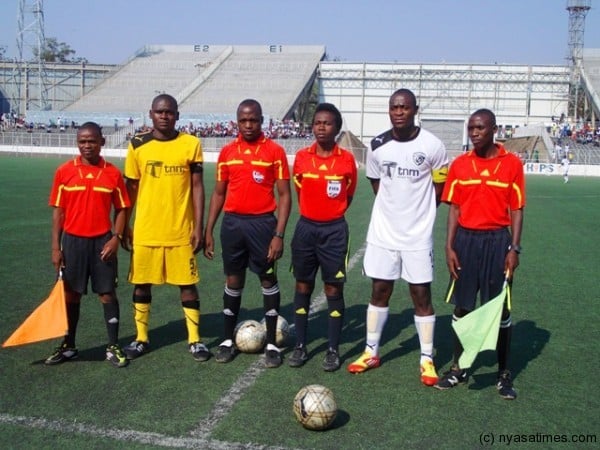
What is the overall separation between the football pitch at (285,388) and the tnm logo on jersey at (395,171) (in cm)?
156

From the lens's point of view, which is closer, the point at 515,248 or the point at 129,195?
the point at 515,248

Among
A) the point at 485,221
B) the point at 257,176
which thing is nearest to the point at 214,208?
the point at 257,176

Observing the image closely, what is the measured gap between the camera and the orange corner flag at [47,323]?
4984mm

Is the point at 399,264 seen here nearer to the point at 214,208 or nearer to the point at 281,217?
the point at 281,217

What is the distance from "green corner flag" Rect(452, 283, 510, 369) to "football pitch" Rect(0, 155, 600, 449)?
36 centimetres

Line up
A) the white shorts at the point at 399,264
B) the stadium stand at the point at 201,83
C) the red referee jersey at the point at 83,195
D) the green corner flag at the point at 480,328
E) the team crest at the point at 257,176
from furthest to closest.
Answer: the stadium stand at the point at 201,83
the team crest at the point at 257,176
the red referee jersey at the point at 83,195
the white shorts at the point at 399,264
the green corner flag at the point at 480,328

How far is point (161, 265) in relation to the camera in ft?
17.3

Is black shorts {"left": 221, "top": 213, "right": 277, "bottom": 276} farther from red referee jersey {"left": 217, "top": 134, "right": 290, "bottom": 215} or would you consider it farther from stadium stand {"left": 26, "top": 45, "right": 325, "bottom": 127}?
stadium stand {"left": 26, "top": 45, "right": 325, "bottom": 127}

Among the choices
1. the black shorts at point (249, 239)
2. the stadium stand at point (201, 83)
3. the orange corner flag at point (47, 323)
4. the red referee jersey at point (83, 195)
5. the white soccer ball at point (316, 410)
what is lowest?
the white soccer ball at point (316, 410)

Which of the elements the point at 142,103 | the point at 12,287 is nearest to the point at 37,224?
the point at 12,287

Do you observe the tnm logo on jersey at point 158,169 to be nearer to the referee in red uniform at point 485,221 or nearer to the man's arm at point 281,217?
the man's arm at point 281,217

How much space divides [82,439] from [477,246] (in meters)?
2.97

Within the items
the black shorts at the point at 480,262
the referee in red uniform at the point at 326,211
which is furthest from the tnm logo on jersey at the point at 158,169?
the black shorts at the point at 480,262

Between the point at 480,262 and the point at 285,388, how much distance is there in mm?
1704
